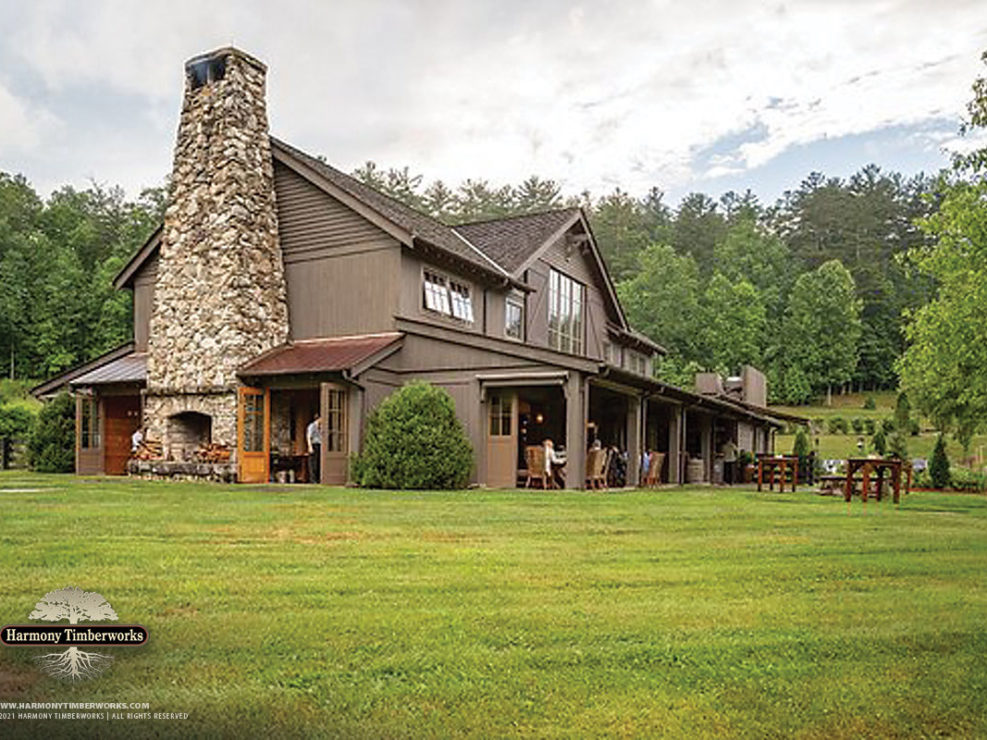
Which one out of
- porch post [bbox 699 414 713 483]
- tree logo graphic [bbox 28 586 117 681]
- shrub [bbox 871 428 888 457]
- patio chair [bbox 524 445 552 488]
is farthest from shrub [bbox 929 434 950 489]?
tree logo graphic [bbox 28 586 117 681]

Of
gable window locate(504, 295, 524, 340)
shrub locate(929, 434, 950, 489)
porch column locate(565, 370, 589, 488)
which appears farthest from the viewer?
shrub locate(929, 434, 950, 489)

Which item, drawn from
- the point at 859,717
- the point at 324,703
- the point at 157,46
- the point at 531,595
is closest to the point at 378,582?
the point at 531,595

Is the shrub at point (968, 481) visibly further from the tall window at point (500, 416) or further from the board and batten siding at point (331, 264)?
the board and batten siding at point (331, 264)

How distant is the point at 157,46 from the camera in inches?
623

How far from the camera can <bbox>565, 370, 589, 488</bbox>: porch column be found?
1661cm

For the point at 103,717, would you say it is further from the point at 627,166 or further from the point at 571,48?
the point at 627,166

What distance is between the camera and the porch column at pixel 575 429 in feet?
54.5

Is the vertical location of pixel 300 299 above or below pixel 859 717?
above

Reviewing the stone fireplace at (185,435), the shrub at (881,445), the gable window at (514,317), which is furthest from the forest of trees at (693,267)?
the gable window at (514,317)

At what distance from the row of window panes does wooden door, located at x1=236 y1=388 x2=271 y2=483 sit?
4.49m

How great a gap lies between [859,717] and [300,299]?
61.1 feet

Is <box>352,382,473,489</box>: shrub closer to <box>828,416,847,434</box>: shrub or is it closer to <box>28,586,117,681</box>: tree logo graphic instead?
<box>28,586,117,681</box>: tree logo graphic

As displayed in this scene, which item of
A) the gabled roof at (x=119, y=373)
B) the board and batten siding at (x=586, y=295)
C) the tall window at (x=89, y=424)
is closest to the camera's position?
the gabled roof at (x=119, y=373)

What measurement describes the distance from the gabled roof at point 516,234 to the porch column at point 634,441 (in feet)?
17.8
